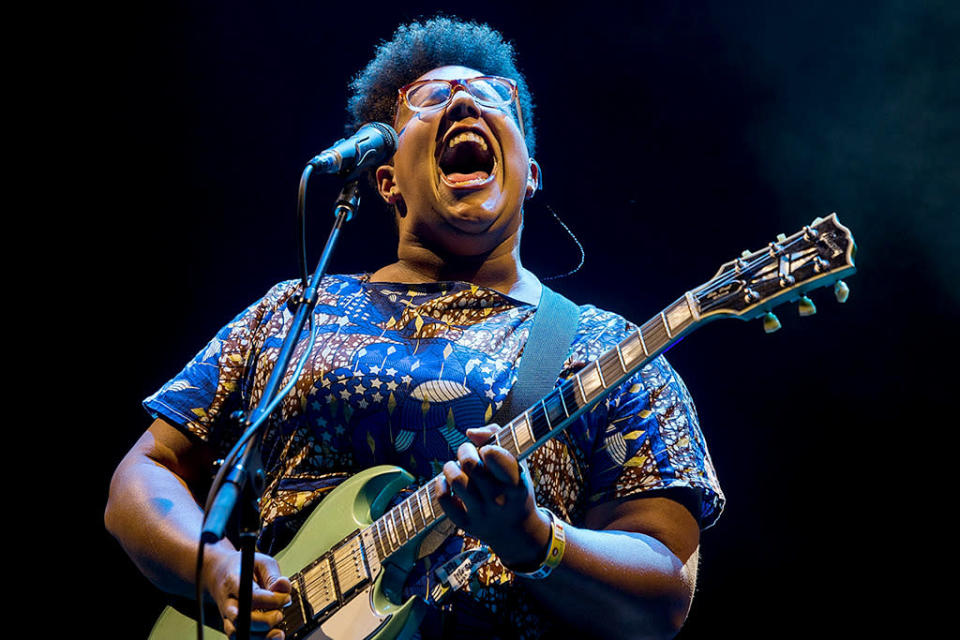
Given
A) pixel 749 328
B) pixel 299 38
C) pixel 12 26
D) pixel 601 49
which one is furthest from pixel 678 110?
pixel 12 26

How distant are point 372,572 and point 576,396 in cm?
61

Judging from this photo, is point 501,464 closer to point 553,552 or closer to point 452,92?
point 553,552

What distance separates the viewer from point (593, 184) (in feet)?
10.7

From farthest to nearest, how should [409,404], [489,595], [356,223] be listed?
[356,223]
[409,404]
[489,595]

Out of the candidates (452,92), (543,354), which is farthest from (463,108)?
(543,354)

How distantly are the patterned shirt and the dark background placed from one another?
3.06 feet

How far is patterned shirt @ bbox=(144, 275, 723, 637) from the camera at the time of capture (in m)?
1.94

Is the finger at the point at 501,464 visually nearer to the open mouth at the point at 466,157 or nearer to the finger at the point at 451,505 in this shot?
the finger at the point at 451,505

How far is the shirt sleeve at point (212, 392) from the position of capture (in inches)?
92.6

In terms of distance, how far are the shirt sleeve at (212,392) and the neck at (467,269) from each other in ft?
1.49

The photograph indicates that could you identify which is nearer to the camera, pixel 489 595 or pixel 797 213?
pixel 489 595

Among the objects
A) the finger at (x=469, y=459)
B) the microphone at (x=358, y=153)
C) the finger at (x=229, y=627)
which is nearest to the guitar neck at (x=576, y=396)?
the finger at (x=469, y=459)

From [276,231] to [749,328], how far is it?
1928mm

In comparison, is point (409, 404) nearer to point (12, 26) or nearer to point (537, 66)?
point (537, 66)
